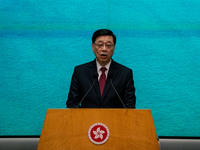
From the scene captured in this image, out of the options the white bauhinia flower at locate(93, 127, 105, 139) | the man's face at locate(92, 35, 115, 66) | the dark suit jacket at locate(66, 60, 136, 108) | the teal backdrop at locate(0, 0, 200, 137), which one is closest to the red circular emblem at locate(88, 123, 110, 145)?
the white bauhinia flower at locate(93, 127, 105, 139)

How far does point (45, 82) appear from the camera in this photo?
206 centimetres

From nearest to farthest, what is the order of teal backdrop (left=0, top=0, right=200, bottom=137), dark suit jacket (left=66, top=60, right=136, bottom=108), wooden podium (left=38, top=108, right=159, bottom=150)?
wooden podium (left=38, top=108, right=159, bottom=150)
dark suit jacket (left=66, top=60, right=136, bottom=108)
teal backdrop (left=0, top=0, right=200, bottom=137)

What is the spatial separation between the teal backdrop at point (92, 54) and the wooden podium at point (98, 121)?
1.18 m

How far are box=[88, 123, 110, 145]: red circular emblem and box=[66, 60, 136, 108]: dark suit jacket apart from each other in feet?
1.28

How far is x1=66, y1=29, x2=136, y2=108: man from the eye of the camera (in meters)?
1.24

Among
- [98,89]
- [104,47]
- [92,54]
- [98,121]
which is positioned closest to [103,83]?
[98,89]

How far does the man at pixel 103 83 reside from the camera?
124 cm

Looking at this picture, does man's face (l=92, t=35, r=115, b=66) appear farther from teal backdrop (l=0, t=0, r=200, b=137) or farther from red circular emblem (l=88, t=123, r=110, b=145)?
teal backdrop (l=0, t=0, r=200, b=137)

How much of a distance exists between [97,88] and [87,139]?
0.47 m

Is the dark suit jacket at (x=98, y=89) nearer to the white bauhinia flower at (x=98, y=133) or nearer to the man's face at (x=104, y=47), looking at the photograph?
the man's face at (x=104, y=47)

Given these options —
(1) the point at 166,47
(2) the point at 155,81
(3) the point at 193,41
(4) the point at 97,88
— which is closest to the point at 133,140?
→ (4) the point at 97,88

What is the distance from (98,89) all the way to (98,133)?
17.7 inches

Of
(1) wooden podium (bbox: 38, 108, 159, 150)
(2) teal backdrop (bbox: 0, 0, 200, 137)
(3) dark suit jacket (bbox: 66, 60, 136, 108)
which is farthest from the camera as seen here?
(2) teal backdrop (bbox: 0, 0, 200, 137)

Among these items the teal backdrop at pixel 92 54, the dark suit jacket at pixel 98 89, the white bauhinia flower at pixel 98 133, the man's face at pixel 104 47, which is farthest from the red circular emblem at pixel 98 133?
the teal backdrop at pixel 92 54
